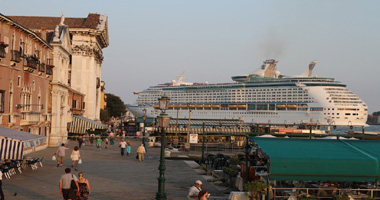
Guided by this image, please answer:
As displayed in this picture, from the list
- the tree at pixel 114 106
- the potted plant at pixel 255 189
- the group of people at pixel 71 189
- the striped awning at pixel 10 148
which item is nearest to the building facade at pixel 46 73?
the striped awning at pixel 10 148

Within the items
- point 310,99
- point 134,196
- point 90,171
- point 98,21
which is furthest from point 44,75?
point 310,99

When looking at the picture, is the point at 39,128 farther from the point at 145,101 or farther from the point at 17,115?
the point at 145,101

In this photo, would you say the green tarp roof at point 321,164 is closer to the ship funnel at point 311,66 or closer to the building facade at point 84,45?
the building facade at point 84,45

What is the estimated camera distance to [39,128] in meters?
36.8

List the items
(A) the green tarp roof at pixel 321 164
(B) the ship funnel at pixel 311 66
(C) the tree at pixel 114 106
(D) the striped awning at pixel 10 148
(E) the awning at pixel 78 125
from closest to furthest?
1. (A) the green tarp roof at pixel 321 164
2. (D) the striped awning at pixel 10 148
3. (E) the awning at pixel 78 125
4. (C) the tree at pixel 114 106
5. (B) the ship funnel at pixel 311 66

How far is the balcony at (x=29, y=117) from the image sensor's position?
31375 millimetres

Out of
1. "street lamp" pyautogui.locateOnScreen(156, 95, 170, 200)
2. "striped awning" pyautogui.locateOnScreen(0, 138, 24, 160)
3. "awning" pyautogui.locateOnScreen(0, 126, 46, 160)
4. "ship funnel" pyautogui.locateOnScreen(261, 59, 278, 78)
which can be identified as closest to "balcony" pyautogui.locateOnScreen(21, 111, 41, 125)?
"awning" pyautogui.locateOnScreen(0, 126, 46, 160)

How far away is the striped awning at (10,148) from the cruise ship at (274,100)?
9860 centimetres

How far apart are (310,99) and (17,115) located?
353 feet

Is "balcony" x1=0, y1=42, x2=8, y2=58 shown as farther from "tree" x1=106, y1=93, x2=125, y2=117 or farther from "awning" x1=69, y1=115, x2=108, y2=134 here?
"tree" x1=106, y1=93, x2=125, y2=117

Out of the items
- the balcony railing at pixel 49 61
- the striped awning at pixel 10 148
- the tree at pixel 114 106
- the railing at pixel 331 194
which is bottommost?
the railing at pixel 331 194

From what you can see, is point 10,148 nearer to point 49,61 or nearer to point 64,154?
point 64,154

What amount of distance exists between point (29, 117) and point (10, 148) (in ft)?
43.8

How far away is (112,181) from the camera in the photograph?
853 inches
